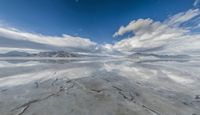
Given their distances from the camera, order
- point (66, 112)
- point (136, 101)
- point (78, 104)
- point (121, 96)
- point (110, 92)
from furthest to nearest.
A: point (110, 92)
point (121, 96)
point (136, 101)
point (78, 104)
point (66, 112)

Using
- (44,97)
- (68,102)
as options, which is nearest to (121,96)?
(68,102)

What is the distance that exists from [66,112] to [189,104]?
167 inches

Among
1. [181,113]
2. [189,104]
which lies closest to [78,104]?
[181,113]

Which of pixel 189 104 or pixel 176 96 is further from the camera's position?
pixel 176 96

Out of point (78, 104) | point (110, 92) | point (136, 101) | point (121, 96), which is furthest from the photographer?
point (110, 92)

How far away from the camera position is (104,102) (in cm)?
431

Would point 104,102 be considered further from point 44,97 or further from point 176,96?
point 176,96

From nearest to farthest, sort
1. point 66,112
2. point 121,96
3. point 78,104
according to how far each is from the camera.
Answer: point 66,112, point 78,104, point 121,96

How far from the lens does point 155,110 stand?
381cm

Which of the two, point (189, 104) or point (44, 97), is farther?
point (44, 97)

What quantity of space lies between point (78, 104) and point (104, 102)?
892 millimetres

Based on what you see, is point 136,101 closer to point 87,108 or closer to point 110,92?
point 110,92

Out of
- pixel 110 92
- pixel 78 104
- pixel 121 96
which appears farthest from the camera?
pixel 110 92

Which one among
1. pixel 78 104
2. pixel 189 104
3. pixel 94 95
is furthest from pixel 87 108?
pixel 189 104
